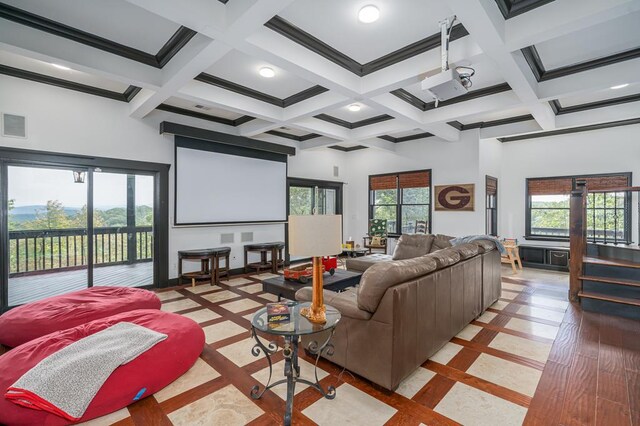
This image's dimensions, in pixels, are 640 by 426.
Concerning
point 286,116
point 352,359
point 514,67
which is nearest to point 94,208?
point 286,116

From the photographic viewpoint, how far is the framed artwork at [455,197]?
20.7ft

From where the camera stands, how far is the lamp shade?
1.91m

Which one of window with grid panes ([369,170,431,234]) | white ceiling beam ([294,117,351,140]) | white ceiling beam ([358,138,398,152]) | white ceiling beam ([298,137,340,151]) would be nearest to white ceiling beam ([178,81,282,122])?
white ceiling beam ([294,117,351,140])

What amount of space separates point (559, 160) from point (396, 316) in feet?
21.8

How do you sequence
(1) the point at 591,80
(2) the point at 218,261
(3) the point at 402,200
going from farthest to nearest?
(3) the point at 402,200
(2) the point at 218,261
(1) the point at 591,80

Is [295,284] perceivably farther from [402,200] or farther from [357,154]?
[357,154]

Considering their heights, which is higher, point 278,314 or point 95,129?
point 95,129

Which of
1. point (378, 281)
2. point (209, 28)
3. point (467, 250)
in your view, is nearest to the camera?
point (378, 281)

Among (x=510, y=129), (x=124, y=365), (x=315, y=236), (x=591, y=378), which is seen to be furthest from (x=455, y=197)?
(x=124, y=365)

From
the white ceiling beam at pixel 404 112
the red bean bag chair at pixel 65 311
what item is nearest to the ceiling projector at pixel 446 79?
the white ceiling beam at pixel 404 112

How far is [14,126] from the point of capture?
387 centimetres

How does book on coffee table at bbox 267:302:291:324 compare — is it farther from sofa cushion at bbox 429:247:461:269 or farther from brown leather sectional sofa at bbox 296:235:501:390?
sofa cushion at bbox 429:247:461:269

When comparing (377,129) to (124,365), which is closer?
(124,365)

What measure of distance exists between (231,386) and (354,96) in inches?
133
